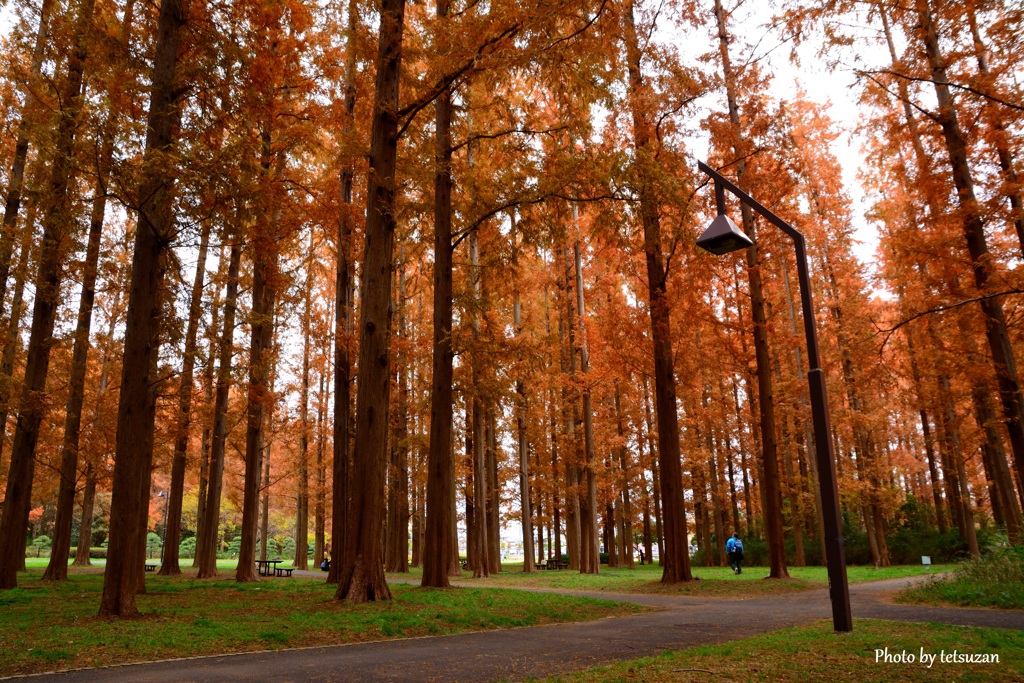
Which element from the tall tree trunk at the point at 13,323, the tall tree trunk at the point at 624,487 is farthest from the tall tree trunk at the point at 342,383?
the tall tree trunk at the point at 624,487

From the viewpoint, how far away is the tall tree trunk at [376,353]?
30.8 ft

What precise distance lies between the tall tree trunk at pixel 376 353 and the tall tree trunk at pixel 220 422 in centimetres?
568

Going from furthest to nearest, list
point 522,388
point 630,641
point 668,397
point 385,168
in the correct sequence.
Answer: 1. point 522,388
2. point 668,397
3. point 385,168
4. point 630,641

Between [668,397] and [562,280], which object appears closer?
[668,397]

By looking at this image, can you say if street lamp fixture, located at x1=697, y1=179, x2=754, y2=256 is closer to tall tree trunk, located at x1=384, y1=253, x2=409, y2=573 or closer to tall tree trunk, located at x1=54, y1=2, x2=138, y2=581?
tall tree trunk, located at x1=384, y1=253, x2=409, y2=573

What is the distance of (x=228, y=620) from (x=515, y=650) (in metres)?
4.09

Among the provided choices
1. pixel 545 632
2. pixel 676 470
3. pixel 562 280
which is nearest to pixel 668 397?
pixel 676 470

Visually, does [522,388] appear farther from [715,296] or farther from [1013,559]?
[1013,559]

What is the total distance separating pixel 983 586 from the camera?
9703 mm

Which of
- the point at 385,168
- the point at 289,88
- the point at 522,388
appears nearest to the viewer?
the point at 385,168

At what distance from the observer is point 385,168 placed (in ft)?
35.3

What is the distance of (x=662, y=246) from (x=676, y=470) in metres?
5.58

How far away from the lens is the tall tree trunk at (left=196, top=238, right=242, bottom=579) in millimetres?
14367

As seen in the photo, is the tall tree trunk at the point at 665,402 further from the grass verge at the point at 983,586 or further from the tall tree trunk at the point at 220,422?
the tall tree trunk at the point at 220,422
